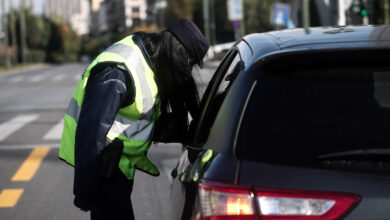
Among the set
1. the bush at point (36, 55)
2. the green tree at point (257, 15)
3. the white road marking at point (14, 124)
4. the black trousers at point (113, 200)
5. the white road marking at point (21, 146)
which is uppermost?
the black trousers at point (113, 200)

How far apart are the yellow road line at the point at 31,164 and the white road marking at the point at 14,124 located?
5.70 ft

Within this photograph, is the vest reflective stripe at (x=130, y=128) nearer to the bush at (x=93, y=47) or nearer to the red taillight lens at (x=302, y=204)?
the red taillight lens at (x=302, y=204)

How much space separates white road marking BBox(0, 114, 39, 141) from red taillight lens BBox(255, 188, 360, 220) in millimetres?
9767

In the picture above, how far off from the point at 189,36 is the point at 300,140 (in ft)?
3.70

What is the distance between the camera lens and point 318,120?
209 cm

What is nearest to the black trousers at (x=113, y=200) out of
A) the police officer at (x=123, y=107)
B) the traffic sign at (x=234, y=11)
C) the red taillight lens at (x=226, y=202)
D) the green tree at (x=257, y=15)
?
the police officer at (x=123, y=107)

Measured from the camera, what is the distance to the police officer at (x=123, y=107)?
2.80 m

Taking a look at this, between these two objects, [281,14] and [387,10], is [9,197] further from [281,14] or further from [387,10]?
[387,10]

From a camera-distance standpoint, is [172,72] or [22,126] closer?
[172,72]

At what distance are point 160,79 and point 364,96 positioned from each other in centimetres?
114

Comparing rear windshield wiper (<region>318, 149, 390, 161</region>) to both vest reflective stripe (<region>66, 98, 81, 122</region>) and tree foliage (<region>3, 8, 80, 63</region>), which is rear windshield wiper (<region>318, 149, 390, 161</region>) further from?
tree foliage (<region>3, 8, 80, 63</region>)

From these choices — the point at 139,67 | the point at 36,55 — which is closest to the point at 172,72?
the point at 139,67

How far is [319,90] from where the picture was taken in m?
2.13

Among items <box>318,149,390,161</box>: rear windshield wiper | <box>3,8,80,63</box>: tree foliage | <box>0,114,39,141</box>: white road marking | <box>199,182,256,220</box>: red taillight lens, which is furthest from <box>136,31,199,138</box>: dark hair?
<box>3,8,80,63</box>: tree foliage
